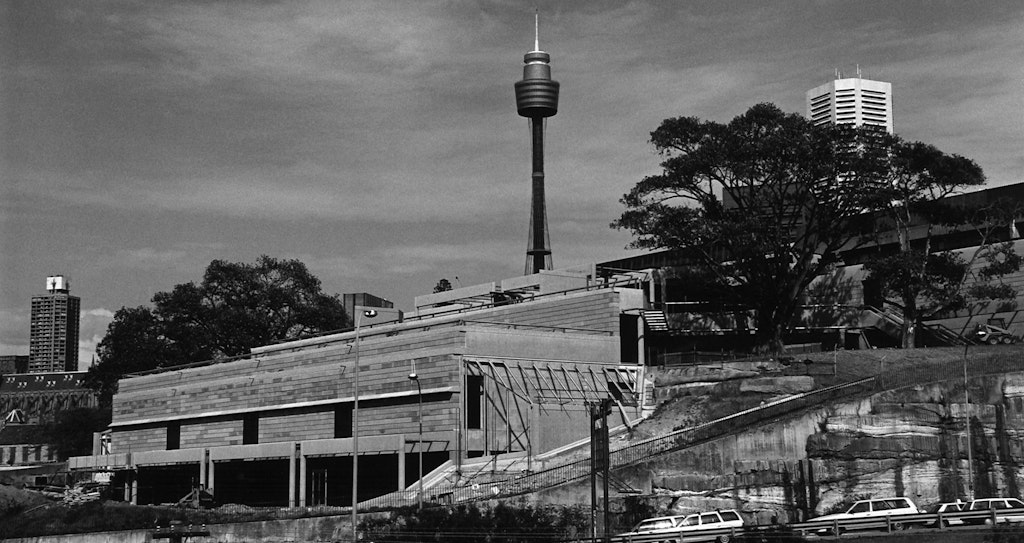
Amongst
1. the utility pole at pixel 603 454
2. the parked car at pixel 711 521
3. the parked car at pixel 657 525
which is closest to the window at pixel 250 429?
the utility pole at pixel 603 454

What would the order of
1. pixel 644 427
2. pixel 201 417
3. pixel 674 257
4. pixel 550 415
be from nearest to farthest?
pixel 644 427 < pixel 550 415 < pixel 201 417 < pixel 674 257

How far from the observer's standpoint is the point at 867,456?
67188 millimetres

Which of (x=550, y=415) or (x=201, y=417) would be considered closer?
(x=550, y=415)

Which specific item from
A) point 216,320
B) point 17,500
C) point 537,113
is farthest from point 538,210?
point 17,500

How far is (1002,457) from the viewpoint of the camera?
68062 mm

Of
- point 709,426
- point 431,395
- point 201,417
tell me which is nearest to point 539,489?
point 709,426

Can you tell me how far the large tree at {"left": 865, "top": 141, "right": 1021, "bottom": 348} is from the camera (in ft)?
277

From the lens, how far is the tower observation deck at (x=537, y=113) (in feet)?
586

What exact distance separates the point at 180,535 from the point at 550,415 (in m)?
23.2

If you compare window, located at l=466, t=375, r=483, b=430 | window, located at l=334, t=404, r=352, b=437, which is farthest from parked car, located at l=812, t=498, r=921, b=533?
window, located at l=334, t=404, r=352, b=437

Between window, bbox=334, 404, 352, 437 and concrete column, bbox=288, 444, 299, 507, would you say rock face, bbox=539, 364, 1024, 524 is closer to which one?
concrete column, bbox=288, 444, 299, 507

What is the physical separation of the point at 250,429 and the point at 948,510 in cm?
5367

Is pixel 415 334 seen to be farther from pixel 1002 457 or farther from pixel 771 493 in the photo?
pixel 1002 457

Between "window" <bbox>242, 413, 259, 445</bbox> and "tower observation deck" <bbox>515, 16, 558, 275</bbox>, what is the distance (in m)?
85.5
